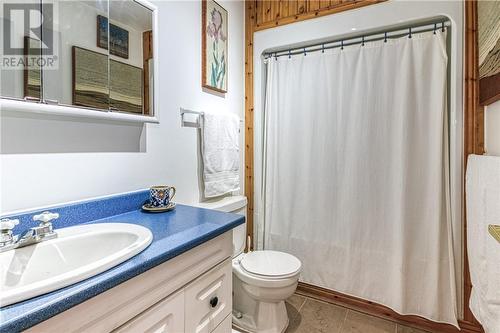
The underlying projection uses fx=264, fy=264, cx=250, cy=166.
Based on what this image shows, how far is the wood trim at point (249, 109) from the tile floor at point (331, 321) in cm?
65

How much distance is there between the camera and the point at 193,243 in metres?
0.91

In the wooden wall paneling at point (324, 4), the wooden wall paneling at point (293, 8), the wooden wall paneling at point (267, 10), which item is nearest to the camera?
the wooden wall paneling at point (324, 4)

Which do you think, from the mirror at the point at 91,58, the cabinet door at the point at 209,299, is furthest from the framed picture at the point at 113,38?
the cabinet door at the point at 209,299

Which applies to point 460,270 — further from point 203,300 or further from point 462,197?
point 203,300

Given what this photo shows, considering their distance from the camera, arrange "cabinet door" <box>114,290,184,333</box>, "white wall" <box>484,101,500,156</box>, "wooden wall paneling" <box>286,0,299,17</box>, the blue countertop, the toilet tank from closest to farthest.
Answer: the blue countertop → "cabinet door" <box>114,290,184,333</box> → "white wall" <box>484,101,500,156</box> → the toilet tank → "wooden wall paneling" <box>286,0,299,17</box>

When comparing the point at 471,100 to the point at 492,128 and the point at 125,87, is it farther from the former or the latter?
the point at 125,87

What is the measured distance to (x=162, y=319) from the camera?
0.83 metres

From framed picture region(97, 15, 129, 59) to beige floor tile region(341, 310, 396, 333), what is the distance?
2.08 m

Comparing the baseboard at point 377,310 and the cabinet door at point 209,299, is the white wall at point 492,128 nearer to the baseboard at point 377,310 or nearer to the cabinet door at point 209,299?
the baseboard at point 377,310

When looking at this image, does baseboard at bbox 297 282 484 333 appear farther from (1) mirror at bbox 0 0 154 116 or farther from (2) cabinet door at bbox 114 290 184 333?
(1) mirror at bbox 0 0 154 116

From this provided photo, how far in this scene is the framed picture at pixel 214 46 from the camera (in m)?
1.80

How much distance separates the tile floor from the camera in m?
1.75

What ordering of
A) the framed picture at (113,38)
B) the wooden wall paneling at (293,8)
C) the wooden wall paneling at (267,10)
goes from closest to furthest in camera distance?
the framed picture at (113,38), the wooden wall paneling at (293,8), the wooden wall paneling at (267,10)

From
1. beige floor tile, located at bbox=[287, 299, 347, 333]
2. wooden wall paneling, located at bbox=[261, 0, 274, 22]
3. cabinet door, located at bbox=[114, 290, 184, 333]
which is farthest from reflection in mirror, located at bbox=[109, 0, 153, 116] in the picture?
beige floor tile, located at bbox=[287, 299, 347, 333]
